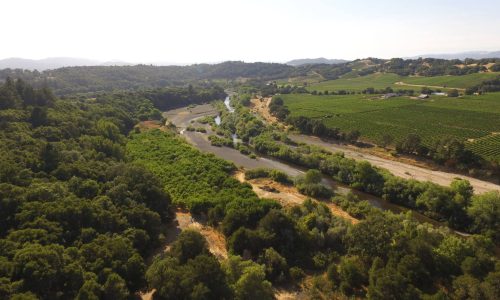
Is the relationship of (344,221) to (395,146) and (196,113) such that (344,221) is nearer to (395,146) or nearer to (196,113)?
(395,146)

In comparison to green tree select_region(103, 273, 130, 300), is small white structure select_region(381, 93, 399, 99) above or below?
above

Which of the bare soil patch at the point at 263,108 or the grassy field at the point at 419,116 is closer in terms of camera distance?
the grassy field at the point at 419,116

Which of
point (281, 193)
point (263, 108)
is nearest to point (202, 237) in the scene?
point (281, 193)

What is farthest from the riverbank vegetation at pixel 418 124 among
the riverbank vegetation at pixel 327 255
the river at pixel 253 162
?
the riverbank vegetation at pixel 327 255

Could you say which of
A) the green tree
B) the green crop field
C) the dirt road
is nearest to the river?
the dirt road

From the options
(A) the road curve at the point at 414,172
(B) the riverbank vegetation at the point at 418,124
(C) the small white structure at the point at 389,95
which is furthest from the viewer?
(C) the small white structure at the point at 389,95

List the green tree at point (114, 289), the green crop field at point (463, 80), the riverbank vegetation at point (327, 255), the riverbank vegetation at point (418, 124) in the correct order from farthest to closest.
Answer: the green crop field at point (463, 80) → the riverbank vegetation at point (418, 124) → the riverbank vegetation at point (327, 255) → the green tree at point (114, 289)

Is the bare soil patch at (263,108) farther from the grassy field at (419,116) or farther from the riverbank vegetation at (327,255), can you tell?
the riverbank vegetation at (327,255)

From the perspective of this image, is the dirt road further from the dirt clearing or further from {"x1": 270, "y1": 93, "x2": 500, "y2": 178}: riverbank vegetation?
the dirt clearing

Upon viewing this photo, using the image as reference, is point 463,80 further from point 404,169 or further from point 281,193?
point 281,193
